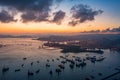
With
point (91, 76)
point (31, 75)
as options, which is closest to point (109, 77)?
point (91, 76)

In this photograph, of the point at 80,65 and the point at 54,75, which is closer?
the point at 54,75

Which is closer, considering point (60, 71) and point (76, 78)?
point (76, 78)

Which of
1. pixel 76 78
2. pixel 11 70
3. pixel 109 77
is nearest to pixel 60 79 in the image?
pixel 76 78

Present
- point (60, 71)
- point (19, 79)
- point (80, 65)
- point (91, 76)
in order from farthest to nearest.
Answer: point (80, 65)
point (60, 71)
point (91, 76)
point (19, 79)

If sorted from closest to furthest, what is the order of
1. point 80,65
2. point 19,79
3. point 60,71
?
1. point 19,79
2. point 60,71
3. point 80,65

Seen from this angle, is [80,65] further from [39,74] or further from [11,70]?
[11,70]

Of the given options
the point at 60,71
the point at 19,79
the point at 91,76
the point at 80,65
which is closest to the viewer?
the point at 19,79

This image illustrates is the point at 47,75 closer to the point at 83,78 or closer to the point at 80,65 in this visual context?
the point at 83,78

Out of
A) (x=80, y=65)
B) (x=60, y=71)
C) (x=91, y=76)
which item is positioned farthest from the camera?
(x=80, y=65)
